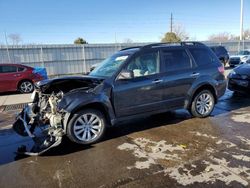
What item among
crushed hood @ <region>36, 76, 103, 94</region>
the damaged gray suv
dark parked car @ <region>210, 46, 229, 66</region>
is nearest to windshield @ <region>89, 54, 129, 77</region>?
the damaged gray suv

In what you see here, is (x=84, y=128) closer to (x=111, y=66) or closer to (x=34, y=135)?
(x=34, y=135)

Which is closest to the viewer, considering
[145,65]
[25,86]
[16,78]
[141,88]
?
[141,88]

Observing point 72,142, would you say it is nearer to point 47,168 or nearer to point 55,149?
point 55,149

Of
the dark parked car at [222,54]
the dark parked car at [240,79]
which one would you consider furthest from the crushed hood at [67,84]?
the dark parked car at [222,54]

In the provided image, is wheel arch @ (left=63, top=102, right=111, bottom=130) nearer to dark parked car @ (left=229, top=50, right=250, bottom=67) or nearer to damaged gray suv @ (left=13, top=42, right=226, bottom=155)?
damaged gray suv @ (left=13, top=42, right=226, bottom=155)

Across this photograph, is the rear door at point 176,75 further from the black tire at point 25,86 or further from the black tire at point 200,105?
the black tire at point 25,86

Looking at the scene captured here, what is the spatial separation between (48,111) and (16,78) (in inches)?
292

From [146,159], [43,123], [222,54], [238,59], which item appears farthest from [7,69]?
[238,59]

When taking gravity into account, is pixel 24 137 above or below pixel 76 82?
below

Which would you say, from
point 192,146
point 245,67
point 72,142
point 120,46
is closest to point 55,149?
point 72,142

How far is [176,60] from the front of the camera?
5.43 metres

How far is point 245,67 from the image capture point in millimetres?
8281

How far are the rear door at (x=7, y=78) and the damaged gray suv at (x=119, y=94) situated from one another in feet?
22.0

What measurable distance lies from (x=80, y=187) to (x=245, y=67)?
24.4 feet
